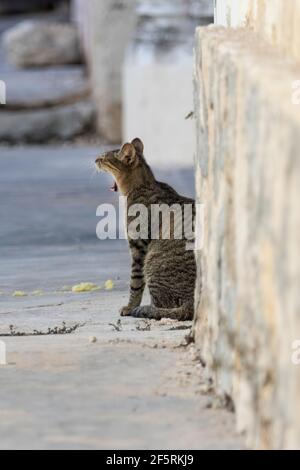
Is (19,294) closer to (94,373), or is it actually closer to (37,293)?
(37,293)

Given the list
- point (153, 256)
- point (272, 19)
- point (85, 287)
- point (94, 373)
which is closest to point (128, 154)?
point (153, 256)

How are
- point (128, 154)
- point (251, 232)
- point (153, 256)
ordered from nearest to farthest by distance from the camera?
point (251, 232) → point (153, 256) → point (128, 154)

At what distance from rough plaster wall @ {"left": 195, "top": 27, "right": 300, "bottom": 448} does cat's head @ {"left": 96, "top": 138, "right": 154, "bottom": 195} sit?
77.4 inches

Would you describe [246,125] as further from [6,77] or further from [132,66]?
[6,77]

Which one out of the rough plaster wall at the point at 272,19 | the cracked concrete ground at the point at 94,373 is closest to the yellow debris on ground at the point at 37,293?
the cracked concrete ground at the point at 94,373

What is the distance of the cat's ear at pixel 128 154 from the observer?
7.18 meters

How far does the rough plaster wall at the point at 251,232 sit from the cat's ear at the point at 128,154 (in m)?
1.95

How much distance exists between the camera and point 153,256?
22.3 ft

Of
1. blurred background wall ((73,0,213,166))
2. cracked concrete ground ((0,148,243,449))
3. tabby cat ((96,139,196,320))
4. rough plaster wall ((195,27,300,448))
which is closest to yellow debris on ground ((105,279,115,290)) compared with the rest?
cracked concrete ground ((0,148,243,449))

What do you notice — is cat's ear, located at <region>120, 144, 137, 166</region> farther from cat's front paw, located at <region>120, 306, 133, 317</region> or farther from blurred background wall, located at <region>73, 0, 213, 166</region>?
blurred background wall, located at <region>73, 0, 213, 166</region>

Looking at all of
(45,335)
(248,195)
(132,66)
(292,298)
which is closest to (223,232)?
(248,195)

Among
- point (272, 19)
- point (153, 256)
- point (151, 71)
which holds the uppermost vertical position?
point (151, 71)

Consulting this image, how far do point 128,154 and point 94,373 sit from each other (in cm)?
247

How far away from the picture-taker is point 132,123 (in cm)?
1523
